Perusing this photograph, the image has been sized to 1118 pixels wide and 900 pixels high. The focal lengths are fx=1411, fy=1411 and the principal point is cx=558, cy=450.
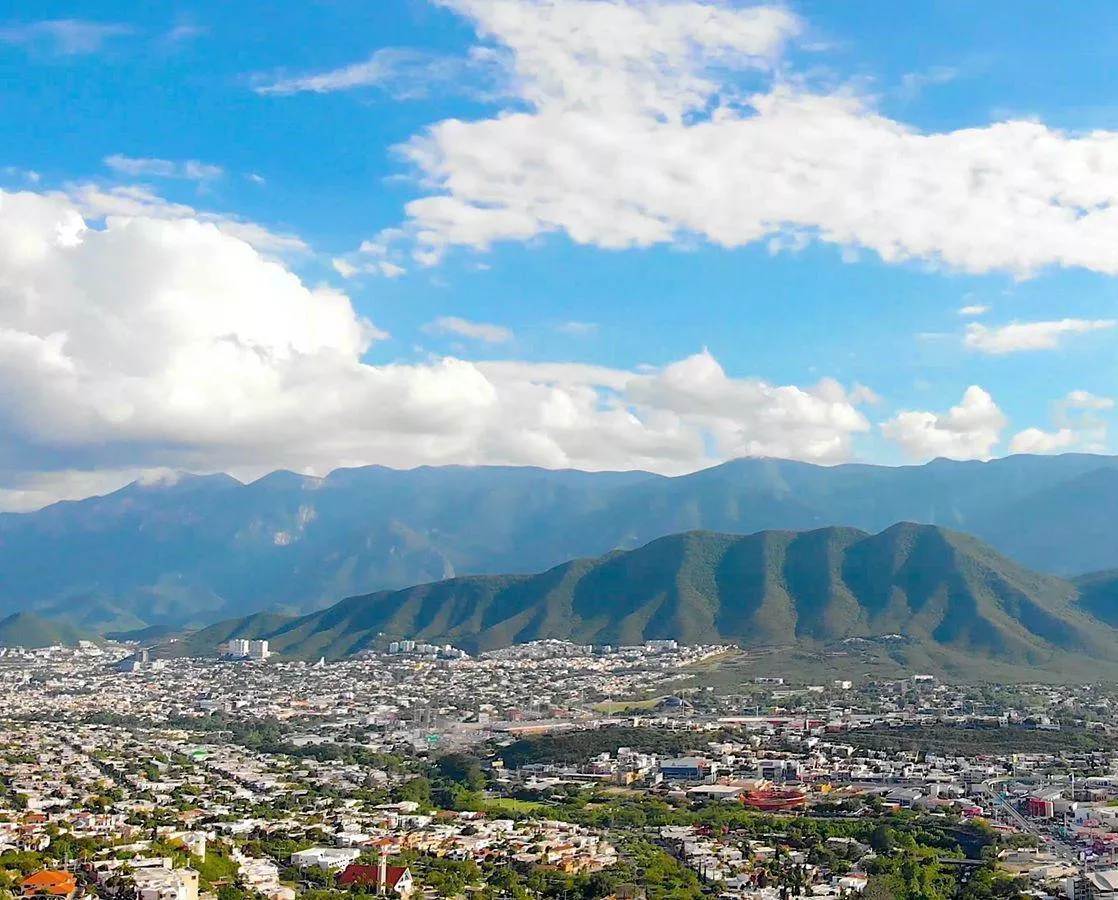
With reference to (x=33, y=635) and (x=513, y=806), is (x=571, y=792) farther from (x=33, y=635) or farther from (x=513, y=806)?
(x=33, y=635)

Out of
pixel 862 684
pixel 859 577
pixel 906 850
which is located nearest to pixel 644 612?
pixel 859 577

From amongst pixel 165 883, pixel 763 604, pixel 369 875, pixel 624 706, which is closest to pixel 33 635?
pixel 763 604

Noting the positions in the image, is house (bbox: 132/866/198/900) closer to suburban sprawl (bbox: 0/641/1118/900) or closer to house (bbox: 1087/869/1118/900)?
suburban sprawl (bbox: 0/641/1118/900)

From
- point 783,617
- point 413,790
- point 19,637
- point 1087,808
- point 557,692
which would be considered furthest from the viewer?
point 19,637

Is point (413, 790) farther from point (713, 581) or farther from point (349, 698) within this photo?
point (713, 581)

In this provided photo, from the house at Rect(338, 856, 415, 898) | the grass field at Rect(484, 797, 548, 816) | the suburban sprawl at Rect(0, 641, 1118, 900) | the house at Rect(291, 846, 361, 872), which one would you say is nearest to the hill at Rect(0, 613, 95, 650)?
the suburban sprawl at Rect(0, 641, 1118, 900)

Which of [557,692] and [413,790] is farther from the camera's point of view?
[557,692]

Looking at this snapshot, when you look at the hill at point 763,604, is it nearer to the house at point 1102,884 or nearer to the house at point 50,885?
the house at point 1102,884
